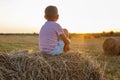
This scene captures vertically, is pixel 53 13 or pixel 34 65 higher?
pixel 53 13

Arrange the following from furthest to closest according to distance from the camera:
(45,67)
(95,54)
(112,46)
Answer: (112,46) < (95,54) < (45,67)

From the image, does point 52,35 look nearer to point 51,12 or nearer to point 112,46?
point 51,12

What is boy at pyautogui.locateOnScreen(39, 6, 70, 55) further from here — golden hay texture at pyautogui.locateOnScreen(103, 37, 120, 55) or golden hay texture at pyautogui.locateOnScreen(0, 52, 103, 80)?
golden hay texture at pyautogui.locateOnScreen(103, 37, 120, 55)

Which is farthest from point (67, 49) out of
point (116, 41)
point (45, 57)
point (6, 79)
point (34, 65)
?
point (116, 41)

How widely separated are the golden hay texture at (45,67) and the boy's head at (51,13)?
0.74 meters

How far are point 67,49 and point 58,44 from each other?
25 centimetres

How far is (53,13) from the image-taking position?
A: 5789 millimetres

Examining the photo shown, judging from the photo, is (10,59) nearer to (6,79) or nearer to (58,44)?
(6,79)

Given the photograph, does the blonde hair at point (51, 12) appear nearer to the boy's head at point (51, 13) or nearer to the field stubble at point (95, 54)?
the boy's head at point (51, 13)

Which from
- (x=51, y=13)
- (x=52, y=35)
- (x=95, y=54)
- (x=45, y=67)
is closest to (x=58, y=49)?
(x=52, y=35)

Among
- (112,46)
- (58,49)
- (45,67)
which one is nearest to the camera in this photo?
(45,67)

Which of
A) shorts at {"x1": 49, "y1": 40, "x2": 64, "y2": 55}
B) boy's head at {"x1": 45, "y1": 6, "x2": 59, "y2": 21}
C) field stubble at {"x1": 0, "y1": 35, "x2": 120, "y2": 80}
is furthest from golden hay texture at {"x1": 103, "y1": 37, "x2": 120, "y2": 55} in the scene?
boy's head at {"x1": 45, "y1": 6, "x2": 59, "y2": 21}

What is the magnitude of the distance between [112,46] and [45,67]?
38.8ft

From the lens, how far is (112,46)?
16.4m
